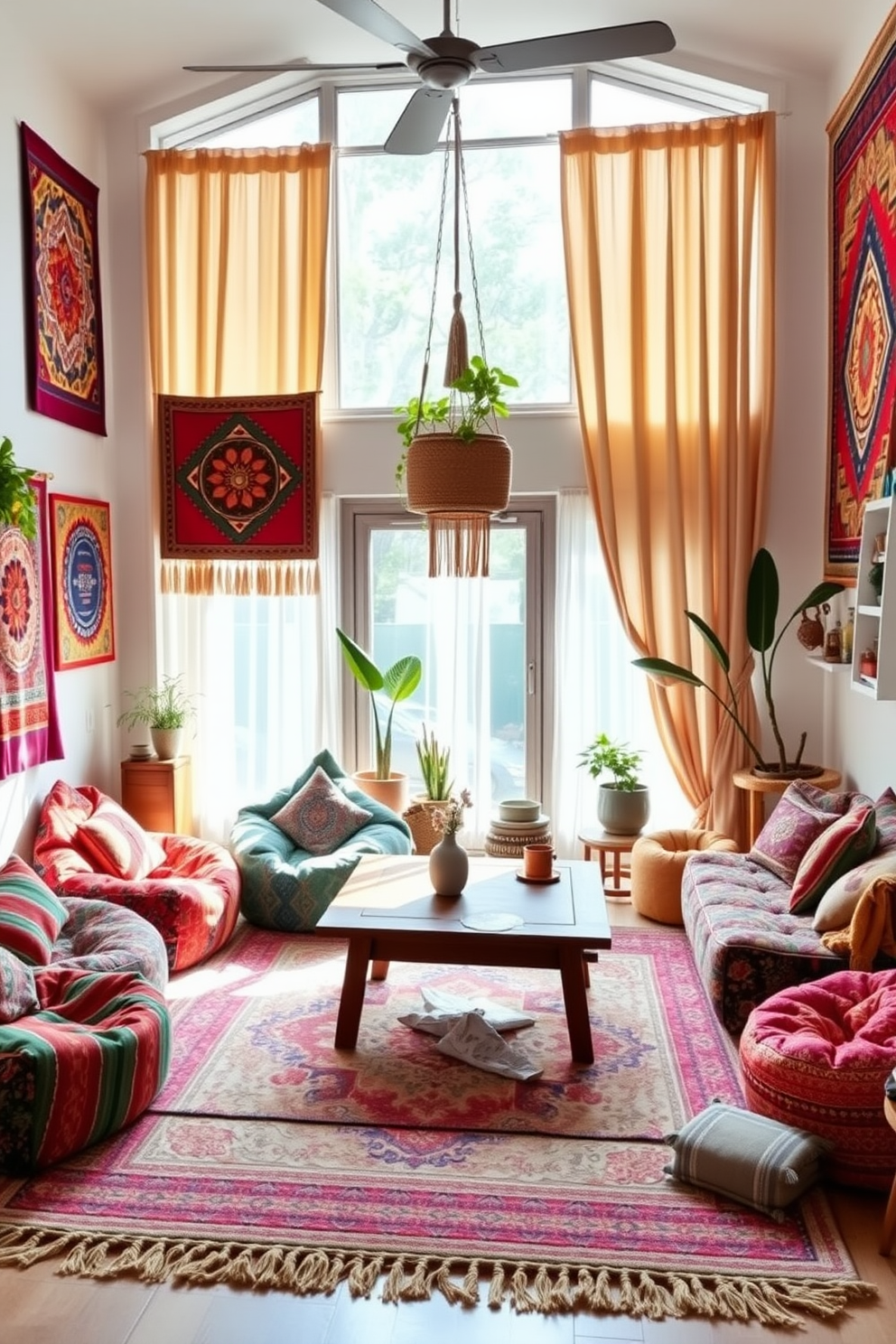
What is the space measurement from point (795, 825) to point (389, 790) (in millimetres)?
2098

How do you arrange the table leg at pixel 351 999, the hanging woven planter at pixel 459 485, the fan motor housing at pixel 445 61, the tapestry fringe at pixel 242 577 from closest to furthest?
the fan motor housing at pixel 445 61
the hanging woven planter at pixel 459 485
the table leg at pixel 351 999
the tapestry fringe at pixel 242 577

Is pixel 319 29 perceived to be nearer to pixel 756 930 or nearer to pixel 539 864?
pixel 539 864

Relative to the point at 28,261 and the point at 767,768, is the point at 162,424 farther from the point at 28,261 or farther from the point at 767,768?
the point at 767,768

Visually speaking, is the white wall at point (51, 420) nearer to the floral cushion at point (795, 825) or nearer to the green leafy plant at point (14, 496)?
the green leafy plant at point (14, 496)

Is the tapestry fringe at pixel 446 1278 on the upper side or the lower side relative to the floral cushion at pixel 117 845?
lower

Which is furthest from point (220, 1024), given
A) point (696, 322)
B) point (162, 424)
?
point (696, 322)

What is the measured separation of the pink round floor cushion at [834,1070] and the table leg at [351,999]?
1308 mm

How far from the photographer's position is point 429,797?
611cm

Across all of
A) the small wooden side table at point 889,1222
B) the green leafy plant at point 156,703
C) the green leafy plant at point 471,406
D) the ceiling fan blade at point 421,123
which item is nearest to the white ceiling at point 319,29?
the ceiling fan blade at point 421,123

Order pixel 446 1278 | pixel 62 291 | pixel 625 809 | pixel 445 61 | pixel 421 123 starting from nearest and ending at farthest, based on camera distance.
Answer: pixel 446 1278 → pixel 445 61 → pixel 421 123 → pixel 62 291 → pixel 625 809

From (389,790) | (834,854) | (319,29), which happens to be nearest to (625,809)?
(389,790)

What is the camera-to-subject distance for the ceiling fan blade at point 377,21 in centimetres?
320

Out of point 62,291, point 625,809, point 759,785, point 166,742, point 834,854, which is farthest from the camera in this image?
point 166,742

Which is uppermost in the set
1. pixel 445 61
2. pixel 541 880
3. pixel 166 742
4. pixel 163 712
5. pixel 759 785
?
pixel 445 61
